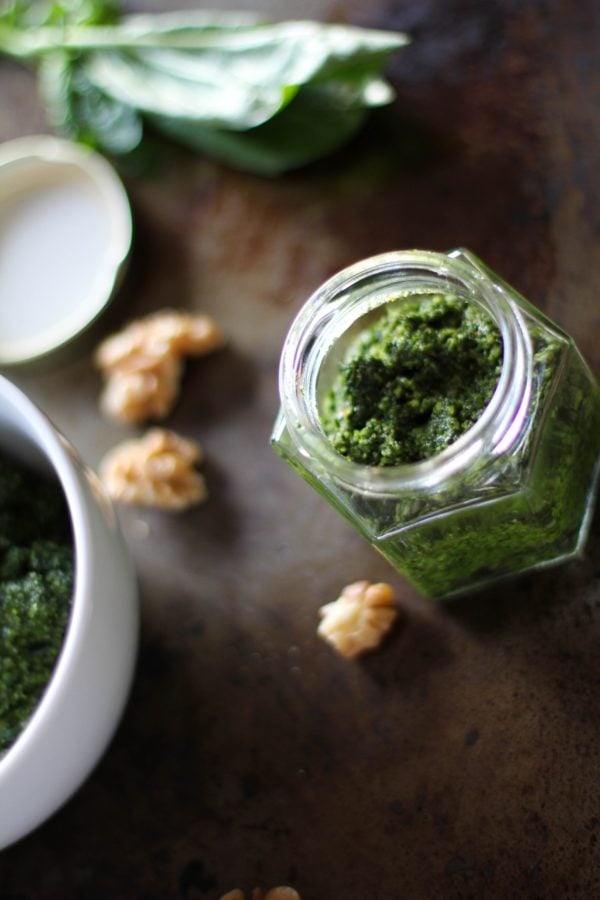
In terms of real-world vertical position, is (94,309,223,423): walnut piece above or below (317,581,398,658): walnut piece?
above

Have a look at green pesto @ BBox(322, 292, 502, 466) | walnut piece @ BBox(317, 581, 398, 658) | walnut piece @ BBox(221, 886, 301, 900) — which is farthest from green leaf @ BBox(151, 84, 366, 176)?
walnut piece @ BBox(221, 886, 301, 900)

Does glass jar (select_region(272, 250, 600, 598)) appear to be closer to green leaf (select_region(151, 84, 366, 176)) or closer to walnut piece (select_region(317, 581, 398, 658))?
walnut piece (select_region(317, 581, 398, 658))

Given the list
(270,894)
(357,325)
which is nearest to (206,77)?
(357,325)

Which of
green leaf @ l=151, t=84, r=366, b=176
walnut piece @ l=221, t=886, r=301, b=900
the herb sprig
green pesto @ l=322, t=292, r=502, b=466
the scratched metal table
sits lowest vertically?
walnut piece @ l=221, t=886, r=301, b=900

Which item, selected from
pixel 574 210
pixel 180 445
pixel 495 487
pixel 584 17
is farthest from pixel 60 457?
pixel 584 17

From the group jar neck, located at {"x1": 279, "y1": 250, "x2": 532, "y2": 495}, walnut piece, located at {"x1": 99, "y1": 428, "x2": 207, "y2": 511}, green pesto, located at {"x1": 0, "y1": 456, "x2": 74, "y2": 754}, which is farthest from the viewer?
walnut piece, located at {"x1": 99, "y1": 428, "x2": 207, "y2": 511}

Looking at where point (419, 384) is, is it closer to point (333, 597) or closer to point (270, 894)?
point (333, 597)

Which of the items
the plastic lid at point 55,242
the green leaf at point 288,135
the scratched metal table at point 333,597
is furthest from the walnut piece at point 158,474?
the green leaf at point 288,135

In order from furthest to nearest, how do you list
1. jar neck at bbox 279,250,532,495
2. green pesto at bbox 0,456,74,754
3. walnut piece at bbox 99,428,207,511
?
walnut piece at bbox 99,428,207,511, green pesto at bbox 0,456,74,754, jar neck at bbox 279,250,532,495
